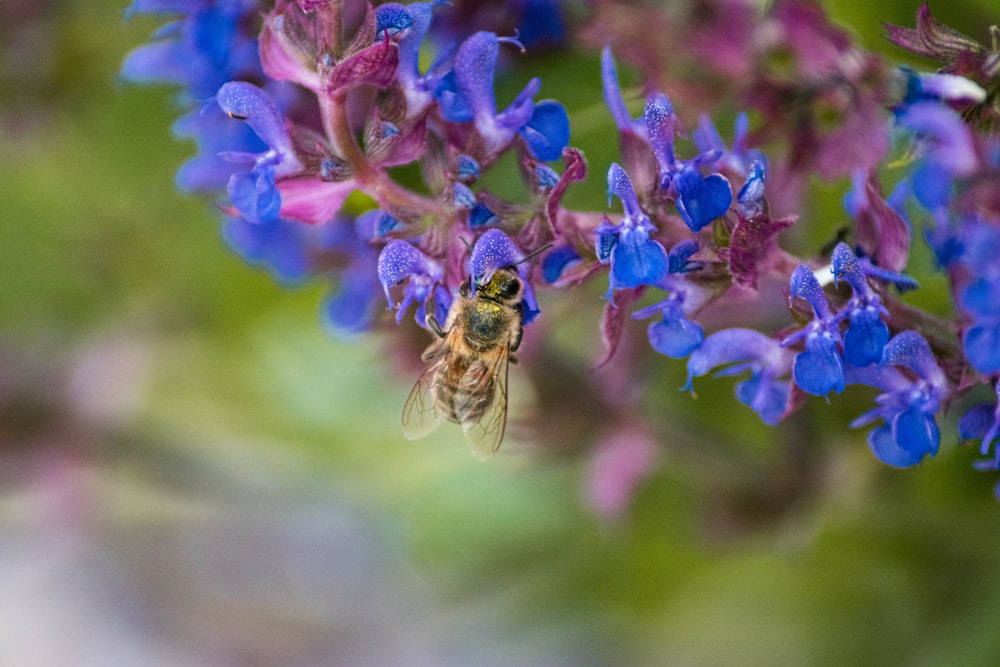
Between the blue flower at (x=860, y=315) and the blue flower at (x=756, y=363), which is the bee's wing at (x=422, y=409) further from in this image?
the blue flower at (x=860, y=315)

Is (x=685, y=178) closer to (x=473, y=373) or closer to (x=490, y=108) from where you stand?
(x=490, y=108)

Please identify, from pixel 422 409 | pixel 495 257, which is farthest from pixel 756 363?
pixel 422 409

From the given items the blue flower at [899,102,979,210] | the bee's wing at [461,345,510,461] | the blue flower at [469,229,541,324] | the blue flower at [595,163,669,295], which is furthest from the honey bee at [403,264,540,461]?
the blue flower at [899,102,979,210]

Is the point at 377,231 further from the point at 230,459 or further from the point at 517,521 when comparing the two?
the point at 230,459

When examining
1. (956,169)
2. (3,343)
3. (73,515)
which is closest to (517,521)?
(73,515)

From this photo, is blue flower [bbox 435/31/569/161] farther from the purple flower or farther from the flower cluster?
the purple flower
